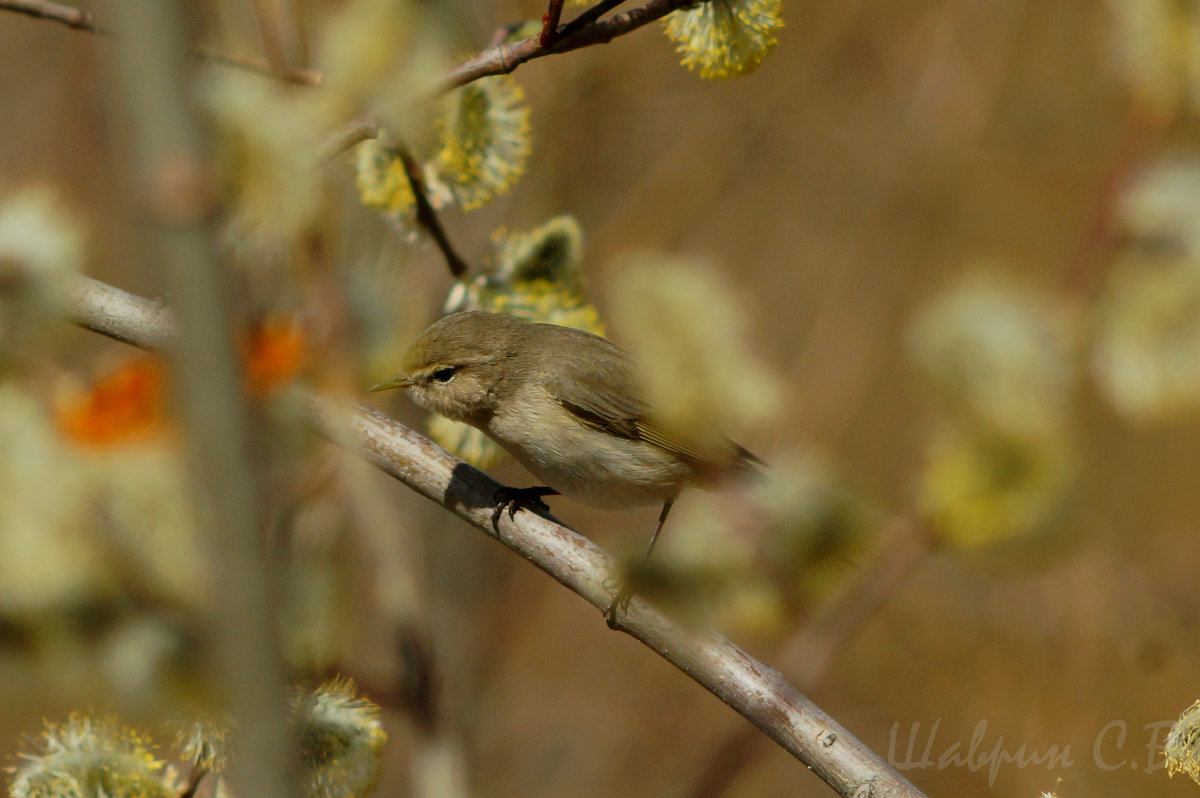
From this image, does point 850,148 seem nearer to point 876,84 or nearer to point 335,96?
point 876,84

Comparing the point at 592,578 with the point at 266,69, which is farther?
the point at 266,69

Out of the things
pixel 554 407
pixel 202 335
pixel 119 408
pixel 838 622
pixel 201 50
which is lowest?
pixel 202 335

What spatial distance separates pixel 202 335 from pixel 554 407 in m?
2.47

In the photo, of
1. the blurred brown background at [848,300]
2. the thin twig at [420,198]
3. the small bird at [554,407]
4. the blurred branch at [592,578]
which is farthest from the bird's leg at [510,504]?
the blurred brown background at [848,300]

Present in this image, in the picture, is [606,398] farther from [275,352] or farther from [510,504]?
[275,352]

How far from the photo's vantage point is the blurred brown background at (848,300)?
5.29 meters

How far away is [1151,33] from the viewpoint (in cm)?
105

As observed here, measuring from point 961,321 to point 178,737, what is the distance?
1.36m

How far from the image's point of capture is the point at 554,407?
3080 mm

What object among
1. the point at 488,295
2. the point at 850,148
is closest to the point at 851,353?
the point at 850,148

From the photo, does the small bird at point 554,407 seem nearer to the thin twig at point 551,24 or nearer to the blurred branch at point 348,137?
the blurred branch at point 348,137

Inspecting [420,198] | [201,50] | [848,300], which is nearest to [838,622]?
[420,198]

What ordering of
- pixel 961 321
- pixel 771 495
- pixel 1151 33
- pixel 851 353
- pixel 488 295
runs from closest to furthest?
pixel 961 321 → pixel 771 495 → pixel 1151 33 → pixel 488 295 → pixel 851 353

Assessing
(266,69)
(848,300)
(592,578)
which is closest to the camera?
(592,578)
